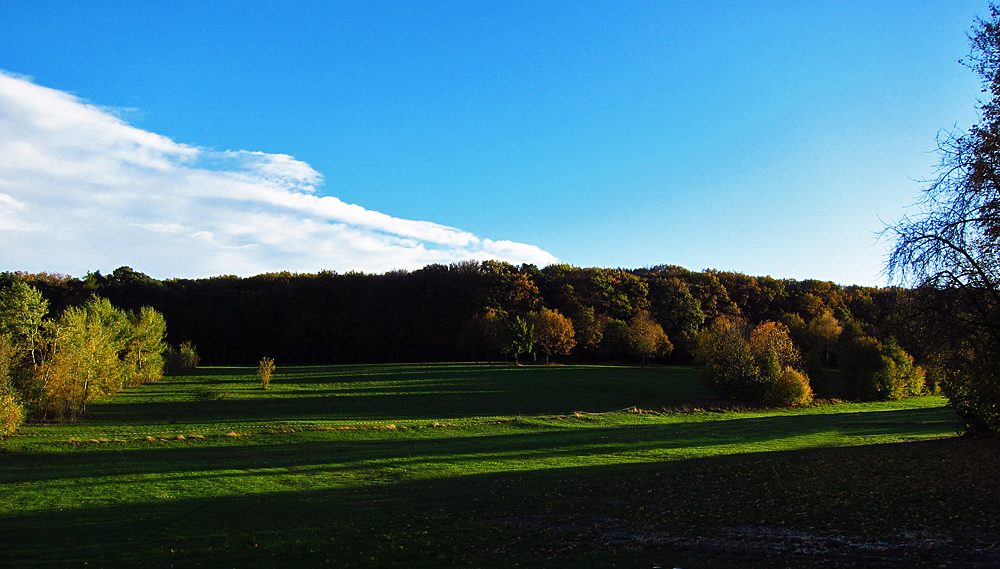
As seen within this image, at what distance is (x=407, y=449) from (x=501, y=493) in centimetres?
1269

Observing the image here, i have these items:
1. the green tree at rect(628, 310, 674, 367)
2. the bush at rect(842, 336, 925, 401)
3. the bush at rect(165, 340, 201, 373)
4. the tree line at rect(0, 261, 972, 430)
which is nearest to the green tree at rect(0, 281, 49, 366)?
the tree line at rect(0, 261, 972, 430)

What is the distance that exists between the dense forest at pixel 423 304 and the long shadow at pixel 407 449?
206ft

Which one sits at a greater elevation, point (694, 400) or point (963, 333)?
point (963, 333)

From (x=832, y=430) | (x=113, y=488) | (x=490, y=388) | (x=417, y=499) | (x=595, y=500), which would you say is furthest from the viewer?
(x=490, y=388)

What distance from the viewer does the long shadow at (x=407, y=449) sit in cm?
2462

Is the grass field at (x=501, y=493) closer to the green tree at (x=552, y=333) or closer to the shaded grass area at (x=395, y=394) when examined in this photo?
the shaded grass area at (x=395, y=394)

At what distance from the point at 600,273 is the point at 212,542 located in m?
99.8

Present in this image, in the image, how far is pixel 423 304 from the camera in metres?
113

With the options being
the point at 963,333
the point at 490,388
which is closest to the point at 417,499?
the point at 963,333

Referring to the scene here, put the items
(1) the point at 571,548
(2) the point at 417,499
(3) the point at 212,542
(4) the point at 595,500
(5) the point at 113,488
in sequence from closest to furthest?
(1) the point at 571,548, (3) the point at 212,542, (4) the point at 595,500, (2) the point at 417,499, (5) the point at 113,488

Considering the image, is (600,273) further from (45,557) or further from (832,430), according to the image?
(45,557)

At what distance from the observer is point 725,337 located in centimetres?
5444

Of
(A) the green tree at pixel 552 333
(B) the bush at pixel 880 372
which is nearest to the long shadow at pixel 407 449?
(B) the bush at pixel 880 372

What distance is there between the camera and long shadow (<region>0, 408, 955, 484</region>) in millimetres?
24625
